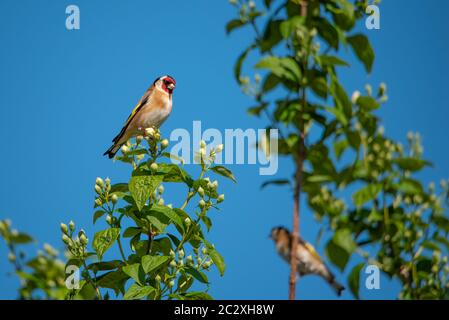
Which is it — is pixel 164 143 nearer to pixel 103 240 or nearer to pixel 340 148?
pixel 103 240

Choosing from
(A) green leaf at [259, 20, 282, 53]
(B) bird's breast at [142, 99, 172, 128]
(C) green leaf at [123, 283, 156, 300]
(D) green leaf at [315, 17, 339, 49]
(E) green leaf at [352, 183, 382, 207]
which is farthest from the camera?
(B) bird's breast at [142, 99, 172, 128]

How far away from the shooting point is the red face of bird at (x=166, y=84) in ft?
34.3

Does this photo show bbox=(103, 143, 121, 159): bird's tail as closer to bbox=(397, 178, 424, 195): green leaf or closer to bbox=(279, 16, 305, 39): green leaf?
bbox=(397, 178, 424, 195): green leaf

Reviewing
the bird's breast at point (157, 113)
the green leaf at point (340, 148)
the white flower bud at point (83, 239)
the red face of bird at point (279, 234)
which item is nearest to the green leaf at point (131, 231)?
the white flower bud at point (83, 239)

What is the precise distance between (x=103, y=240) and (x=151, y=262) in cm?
45

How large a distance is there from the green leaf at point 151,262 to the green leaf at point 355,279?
1.61 m

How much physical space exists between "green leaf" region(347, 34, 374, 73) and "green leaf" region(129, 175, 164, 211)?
183cm

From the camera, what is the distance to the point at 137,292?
4.43m

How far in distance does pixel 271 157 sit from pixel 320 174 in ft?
1.60

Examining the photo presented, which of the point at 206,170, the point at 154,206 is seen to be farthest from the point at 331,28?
the point at 154,206

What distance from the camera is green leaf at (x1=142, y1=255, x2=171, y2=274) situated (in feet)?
14.6

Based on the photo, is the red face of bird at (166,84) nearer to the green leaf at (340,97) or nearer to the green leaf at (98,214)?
the green leaf at (98,214)

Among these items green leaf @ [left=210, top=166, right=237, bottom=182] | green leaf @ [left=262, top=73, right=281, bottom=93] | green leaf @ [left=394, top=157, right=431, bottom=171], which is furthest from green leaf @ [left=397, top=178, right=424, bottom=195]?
green leaf @ [left=210, top=166, right=237, bottom=182]
